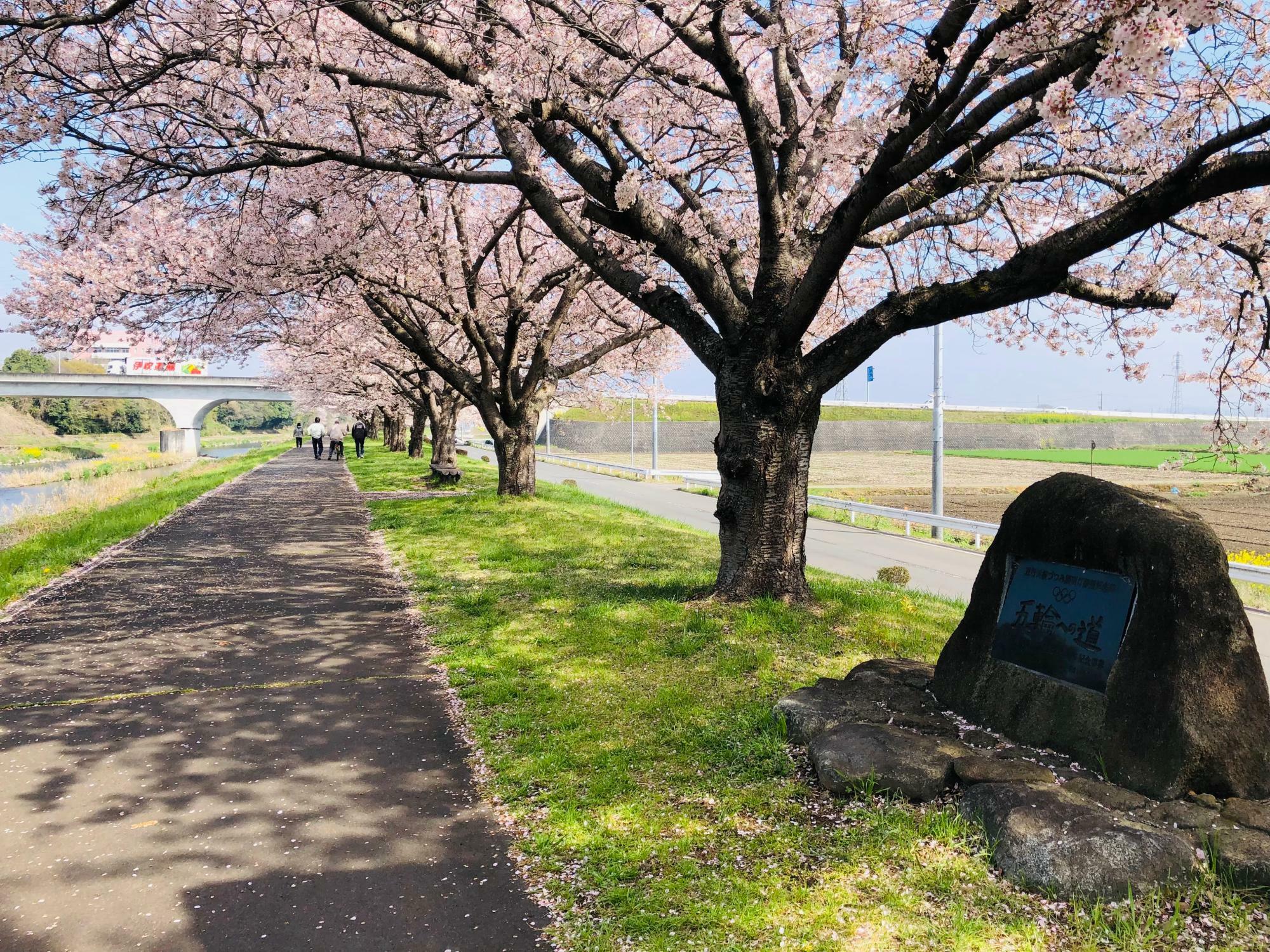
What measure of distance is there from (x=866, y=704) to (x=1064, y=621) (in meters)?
1.33

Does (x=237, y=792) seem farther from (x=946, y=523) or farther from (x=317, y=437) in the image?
(x=317, y=437)

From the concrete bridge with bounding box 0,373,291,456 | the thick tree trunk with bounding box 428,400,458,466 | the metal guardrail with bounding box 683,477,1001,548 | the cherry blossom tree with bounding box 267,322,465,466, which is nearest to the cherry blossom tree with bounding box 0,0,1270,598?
the metal guardrail with bounding box 683,477,1001,548

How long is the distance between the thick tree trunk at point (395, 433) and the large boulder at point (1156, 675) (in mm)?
49666

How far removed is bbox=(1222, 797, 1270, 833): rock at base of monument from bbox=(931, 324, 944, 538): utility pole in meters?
16.4

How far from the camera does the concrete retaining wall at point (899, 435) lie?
9356 centimetres

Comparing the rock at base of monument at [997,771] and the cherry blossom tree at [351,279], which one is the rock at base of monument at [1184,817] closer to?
the rock at base of monument at [997,771]

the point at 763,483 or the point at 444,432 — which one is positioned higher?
the point at 444,432

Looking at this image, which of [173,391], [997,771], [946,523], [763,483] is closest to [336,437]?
[946,523]

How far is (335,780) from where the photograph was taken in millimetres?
4844

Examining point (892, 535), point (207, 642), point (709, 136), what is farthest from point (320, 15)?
point (892, 535)

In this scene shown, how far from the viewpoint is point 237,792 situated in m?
4.68

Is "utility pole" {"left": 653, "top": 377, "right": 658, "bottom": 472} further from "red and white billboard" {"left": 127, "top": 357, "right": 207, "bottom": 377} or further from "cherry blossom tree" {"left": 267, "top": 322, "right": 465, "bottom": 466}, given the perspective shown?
"red and white billboard" {"left": 127, "top": 357, "right": 207, "bottom": 377}

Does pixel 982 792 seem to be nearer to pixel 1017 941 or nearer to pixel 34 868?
pixel 1017 941

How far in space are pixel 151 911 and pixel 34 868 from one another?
849 millimetres
